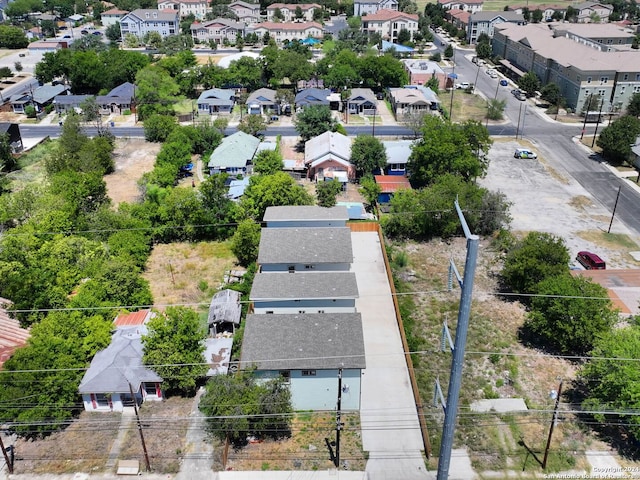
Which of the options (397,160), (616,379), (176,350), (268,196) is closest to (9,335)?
(176,350)

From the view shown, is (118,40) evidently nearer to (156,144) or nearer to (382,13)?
(382,13)

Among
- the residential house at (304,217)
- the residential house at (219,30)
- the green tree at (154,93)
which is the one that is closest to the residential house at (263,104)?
the green tree at (154,93)

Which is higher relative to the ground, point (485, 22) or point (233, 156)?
point (485, 22)

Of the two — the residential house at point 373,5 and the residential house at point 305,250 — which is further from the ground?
the residential house at point 373,5

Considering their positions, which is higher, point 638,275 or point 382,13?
point 382,13

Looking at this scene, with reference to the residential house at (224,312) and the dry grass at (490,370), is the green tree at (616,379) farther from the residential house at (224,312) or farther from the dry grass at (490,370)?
the residential house at (224,312)

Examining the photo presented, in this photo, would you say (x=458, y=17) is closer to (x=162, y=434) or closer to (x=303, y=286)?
(x=303, y=286)

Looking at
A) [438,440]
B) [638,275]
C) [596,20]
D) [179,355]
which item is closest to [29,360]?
[179,355]
